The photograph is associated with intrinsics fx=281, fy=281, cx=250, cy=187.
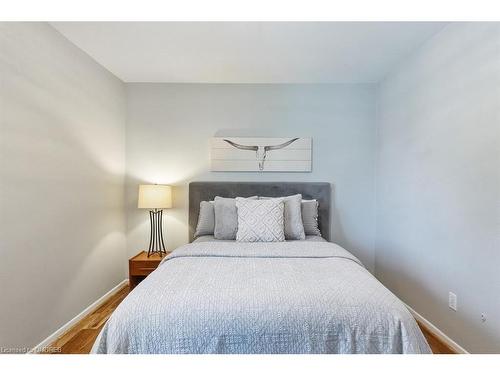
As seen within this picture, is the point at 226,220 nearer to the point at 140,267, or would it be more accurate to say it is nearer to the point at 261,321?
the point at 140,267

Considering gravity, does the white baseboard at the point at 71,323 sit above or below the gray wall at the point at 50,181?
below

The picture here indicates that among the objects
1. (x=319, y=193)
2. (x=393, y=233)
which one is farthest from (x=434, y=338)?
(x=319, y=193)

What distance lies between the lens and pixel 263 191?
3.14 meters

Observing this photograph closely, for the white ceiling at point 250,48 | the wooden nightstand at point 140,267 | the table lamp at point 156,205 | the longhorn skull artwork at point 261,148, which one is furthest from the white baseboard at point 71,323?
the white ceiling at point 250,48

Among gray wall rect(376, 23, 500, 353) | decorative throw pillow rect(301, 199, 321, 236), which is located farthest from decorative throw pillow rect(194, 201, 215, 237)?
gray wall rect(376, 23, 500, 353)

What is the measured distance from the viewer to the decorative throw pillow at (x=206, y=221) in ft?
9.29

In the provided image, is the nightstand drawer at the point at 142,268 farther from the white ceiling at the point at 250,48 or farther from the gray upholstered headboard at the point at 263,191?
the white ceiling at the point at 250,48

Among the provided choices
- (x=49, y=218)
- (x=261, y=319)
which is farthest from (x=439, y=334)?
(x=49, y=218)

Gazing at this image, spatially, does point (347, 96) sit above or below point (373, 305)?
above

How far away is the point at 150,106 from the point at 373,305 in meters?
2.97

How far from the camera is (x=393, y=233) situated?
2816mm

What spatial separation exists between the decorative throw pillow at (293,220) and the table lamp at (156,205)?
123 cm
